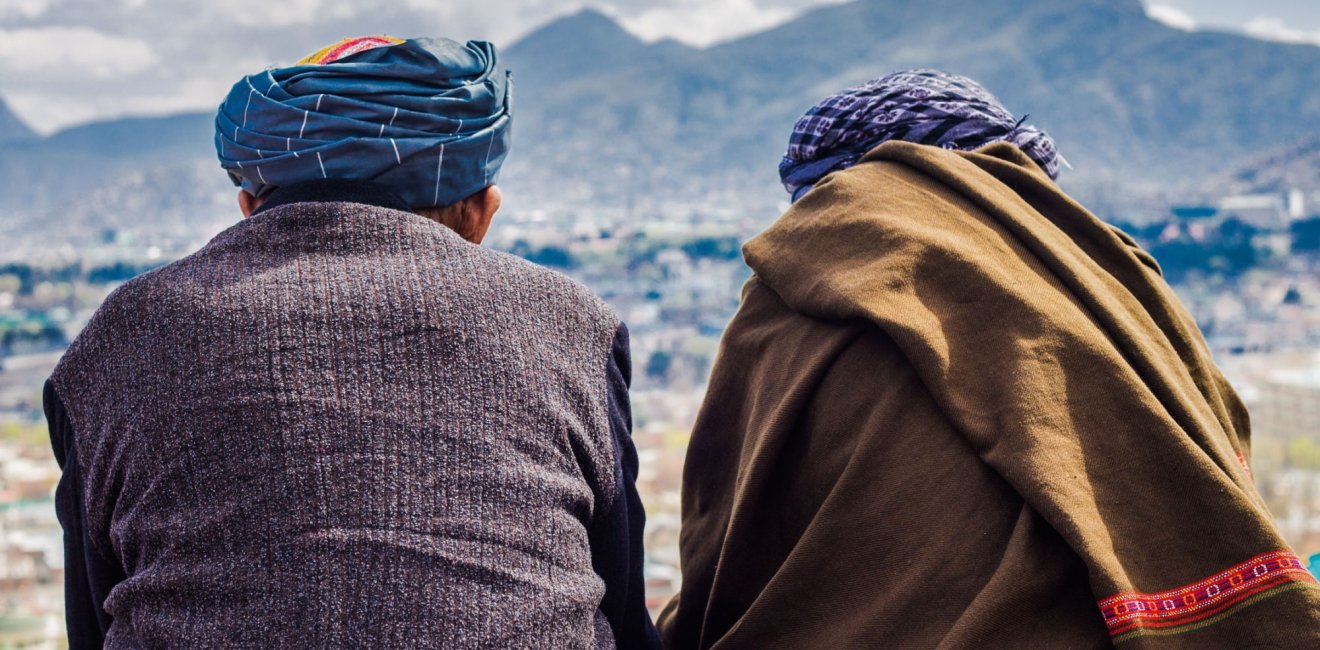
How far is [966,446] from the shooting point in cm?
122

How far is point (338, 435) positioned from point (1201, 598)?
0.87 metres

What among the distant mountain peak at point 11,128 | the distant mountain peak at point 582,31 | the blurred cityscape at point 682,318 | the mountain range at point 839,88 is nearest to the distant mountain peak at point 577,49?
the distant mountain peak at point 582,31

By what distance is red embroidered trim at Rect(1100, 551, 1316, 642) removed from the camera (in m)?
1.07

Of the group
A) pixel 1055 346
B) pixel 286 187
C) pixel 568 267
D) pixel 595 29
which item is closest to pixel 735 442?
pixel 1055 346

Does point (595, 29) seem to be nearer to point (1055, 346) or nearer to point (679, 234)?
point (679, 234)

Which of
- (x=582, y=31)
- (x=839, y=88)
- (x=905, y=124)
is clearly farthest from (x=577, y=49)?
(x=905, y=124)

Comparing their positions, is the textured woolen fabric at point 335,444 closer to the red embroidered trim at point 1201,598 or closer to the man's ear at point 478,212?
the man's ear at point 478,212

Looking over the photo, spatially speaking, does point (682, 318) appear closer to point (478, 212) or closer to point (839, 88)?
point (478, 212)

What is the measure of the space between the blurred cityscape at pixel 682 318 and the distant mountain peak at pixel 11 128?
145ft

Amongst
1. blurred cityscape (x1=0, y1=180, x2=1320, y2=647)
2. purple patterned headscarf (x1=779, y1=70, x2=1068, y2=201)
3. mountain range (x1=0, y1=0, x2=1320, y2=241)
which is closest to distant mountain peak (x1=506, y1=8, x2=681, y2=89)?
mountain range (x1=0, y1=0, x2=1320, y2=241)

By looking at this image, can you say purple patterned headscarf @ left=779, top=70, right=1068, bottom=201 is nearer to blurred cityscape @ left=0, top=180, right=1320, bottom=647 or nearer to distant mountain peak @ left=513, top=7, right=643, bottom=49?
blurred cityscape @ left=0, top=180, right=1320, bottom=647

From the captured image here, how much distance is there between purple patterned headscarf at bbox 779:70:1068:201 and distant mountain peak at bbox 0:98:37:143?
240ft

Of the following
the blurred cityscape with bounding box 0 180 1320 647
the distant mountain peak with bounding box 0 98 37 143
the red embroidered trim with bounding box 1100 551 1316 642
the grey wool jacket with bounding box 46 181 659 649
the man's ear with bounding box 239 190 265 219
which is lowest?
the distant mountain peak with bounding box 0 98 37 143

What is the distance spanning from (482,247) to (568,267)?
1894cm
